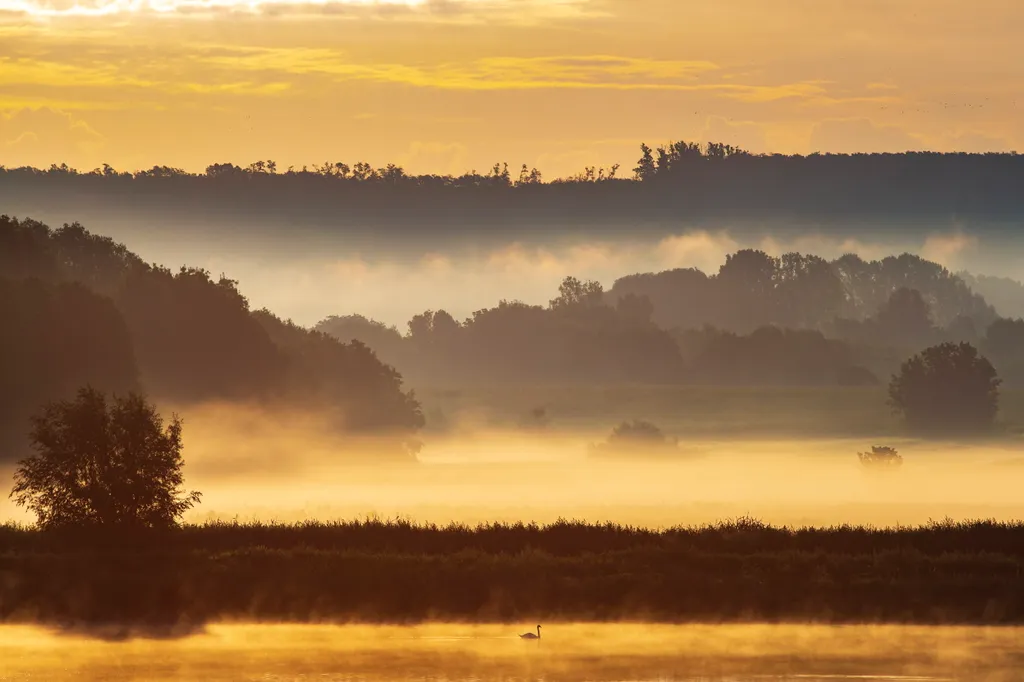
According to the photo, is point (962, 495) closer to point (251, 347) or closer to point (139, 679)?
point (251, 347)

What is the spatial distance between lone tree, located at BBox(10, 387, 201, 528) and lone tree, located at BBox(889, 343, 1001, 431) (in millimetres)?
130443

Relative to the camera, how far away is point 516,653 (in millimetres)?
40469

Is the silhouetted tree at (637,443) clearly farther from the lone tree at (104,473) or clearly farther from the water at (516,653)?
the water at (516,653)

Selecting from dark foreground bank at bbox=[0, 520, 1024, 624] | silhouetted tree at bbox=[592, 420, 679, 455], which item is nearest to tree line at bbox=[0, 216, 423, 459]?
silhouetted tree at bbox=[592, 420, 679, 455]

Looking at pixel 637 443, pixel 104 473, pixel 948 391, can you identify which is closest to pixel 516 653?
pixel 104 473

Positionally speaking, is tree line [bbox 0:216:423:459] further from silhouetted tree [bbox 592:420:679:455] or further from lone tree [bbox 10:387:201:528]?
lone tree [bbox 10:387:201:528]

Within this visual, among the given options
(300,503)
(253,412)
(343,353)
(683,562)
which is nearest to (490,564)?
(683,562)

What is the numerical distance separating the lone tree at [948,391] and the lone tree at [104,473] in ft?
428

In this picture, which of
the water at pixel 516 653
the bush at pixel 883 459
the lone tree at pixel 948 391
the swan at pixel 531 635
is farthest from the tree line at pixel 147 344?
the swan at pixel 531 635

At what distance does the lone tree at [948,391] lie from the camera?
174 m

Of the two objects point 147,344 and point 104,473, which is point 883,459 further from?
point 104,473

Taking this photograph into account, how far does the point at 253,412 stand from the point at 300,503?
32.3 metres

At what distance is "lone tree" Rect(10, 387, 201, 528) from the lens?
50.8 metres

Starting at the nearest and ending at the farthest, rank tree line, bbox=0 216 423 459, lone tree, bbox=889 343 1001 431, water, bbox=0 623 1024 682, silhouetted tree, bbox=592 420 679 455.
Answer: water, bbox=0 623 1024 682
tree line, bbox=0 216 423 459
lone tree, bbox=889 343 1001 431
silhouetted tree, bbox=592 420 679 455
